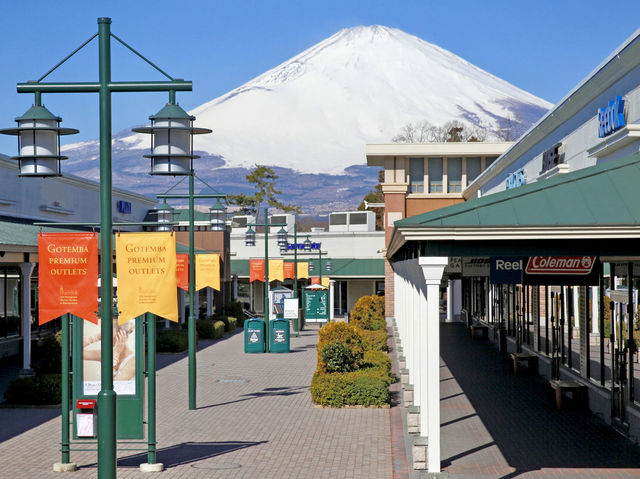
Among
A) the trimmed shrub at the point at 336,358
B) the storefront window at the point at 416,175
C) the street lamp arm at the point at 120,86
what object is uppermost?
the storefront window at the point at 416,175

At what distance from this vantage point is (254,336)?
35969 millimetres

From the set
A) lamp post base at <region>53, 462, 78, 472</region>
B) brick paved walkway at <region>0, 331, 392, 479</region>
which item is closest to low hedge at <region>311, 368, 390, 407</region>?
brick paved walkway at <region>0, 331, 392, 479</region>

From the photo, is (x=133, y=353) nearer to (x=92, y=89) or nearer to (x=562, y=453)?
(x=92, y=89)

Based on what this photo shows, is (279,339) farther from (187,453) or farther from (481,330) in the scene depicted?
(187,453)

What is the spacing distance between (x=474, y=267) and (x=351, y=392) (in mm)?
9869

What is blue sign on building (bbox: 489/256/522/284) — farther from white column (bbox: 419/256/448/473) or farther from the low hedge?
white column (bbox: 419/256/448/473)

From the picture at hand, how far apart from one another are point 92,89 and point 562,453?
1018 cm

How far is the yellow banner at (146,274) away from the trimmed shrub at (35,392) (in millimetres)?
7716

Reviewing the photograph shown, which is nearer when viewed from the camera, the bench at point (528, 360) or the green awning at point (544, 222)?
the green awning at point (544, 222)

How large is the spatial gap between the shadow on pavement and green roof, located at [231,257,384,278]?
4962cm

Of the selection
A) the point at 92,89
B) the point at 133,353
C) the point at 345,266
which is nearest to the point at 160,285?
the point at 133,353

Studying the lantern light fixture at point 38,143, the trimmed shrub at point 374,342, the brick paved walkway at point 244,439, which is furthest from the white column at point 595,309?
the lantern light fixture at point 38,143

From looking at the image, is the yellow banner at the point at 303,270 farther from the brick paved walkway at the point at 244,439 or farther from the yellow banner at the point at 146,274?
the yellow banner at the point at 146,274

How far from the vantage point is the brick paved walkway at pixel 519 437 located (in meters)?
14.3
